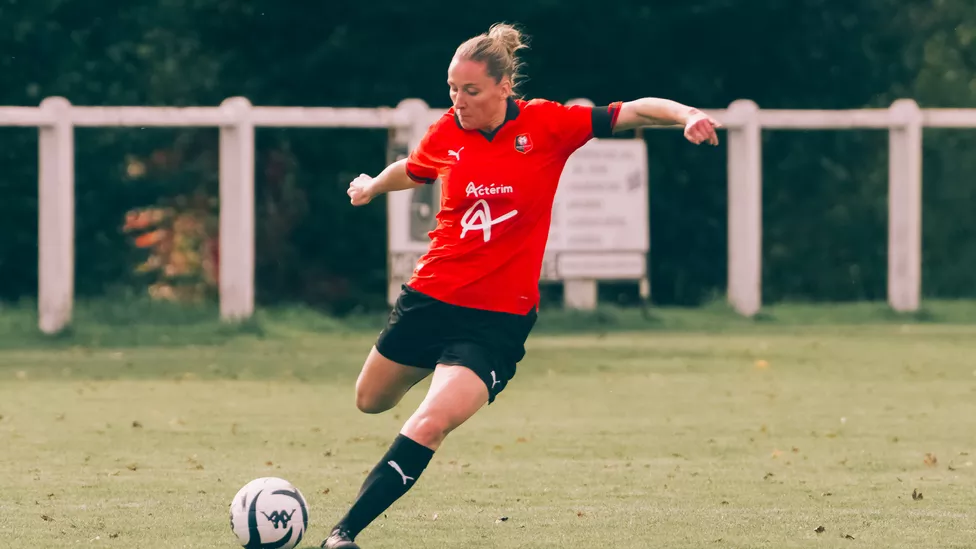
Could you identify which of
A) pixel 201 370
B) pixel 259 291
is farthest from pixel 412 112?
pixel 201 370

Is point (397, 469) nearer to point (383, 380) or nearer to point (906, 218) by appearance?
point (383, 380)

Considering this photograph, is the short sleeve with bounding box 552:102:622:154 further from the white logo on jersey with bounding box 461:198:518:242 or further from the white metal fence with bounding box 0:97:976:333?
the white metal fence with bounding box 0:97:976:333

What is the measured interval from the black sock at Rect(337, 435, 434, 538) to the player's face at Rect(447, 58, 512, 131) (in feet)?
4.34

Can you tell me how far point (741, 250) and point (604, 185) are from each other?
2020 millimetres

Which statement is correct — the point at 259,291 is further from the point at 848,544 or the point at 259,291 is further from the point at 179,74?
the point at 848,544

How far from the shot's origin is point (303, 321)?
2202cm

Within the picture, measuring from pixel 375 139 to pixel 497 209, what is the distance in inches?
646

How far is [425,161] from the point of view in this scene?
7996 mm

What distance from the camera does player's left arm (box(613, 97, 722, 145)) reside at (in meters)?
7.23

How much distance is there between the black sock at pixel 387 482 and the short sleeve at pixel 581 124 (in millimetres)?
1444

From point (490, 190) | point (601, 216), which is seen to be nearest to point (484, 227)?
point (490, 190)

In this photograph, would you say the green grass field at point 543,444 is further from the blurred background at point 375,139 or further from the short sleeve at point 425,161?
the blurred background at point 375,139

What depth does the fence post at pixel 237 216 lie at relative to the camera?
20859 millimetres

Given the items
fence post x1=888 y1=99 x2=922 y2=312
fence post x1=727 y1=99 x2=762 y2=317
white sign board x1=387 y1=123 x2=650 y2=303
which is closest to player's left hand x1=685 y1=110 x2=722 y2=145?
white sign board x1=387 y1=123 x2=650 y2=303
